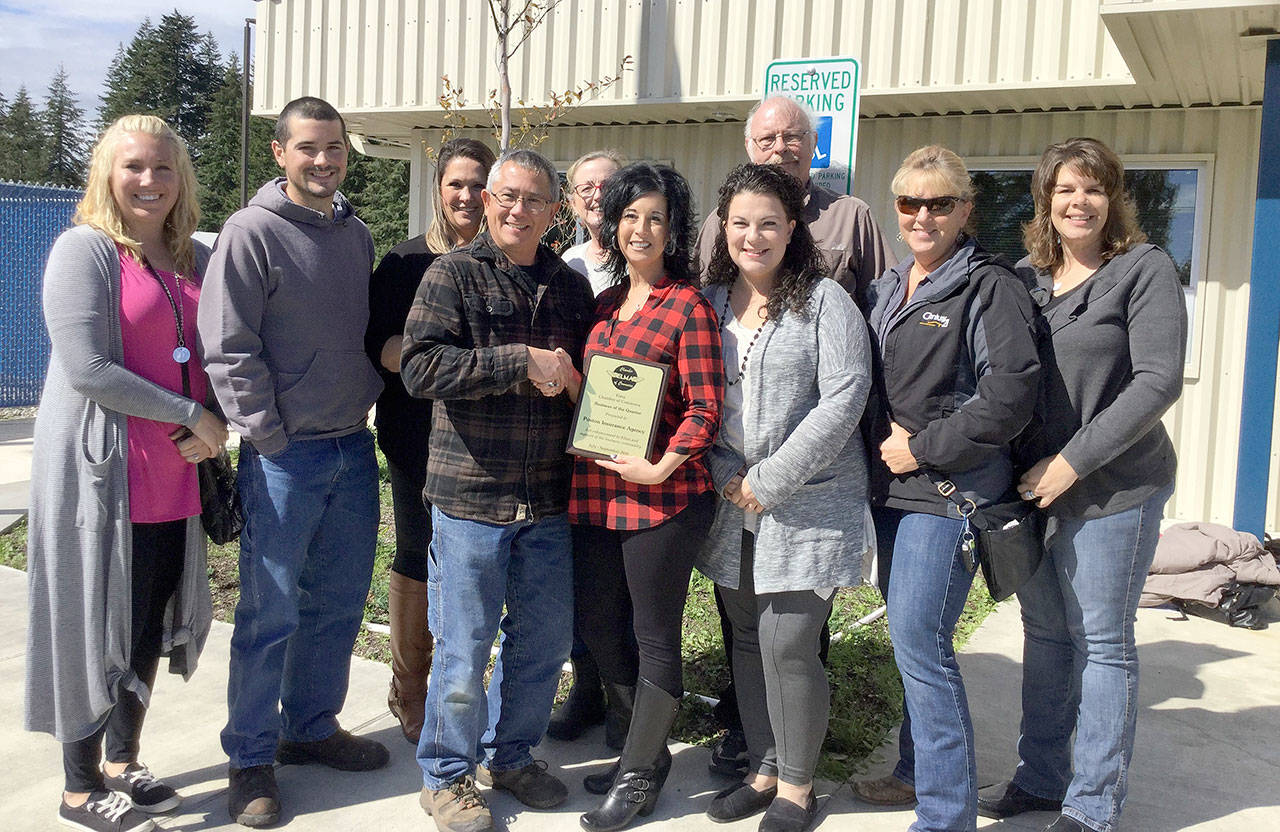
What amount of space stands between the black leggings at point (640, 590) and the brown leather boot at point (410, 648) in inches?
29.0

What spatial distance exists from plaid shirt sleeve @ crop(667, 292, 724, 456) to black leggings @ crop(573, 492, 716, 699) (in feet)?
0.72

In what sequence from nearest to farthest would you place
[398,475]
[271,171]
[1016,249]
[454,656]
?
[454,656] < [398,475] < [1016,249] < [271,171]

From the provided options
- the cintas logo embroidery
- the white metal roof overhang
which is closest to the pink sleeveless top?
the cintas logo embroidery

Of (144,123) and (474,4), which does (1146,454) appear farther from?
(474,4)

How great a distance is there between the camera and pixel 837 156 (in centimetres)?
440

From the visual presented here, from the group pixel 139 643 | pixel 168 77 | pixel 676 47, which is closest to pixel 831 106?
pixel 139 643

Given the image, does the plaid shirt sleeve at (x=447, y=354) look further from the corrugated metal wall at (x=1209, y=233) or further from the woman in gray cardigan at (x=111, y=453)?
the corrugated metal wall at (x=1209, y=233)

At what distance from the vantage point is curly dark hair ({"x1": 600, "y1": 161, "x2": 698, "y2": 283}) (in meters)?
3.03

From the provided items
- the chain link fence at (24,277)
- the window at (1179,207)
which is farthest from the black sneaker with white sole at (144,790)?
the chain link fence at (24,277)

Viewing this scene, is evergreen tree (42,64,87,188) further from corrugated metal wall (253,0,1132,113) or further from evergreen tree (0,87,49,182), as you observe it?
corrugated metal wall (253,0,1132,113)

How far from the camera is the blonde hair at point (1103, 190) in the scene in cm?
303

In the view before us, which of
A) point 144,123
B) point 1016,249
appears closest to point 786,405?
point 144,123

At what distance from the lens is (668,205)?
10.0 ft

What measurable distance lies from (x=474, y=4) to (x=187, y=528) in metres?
6.76
